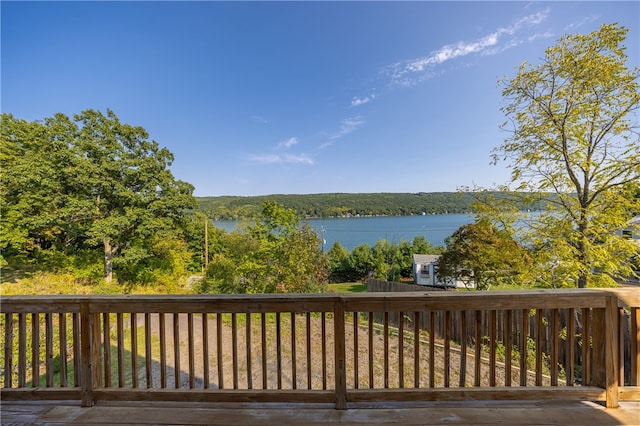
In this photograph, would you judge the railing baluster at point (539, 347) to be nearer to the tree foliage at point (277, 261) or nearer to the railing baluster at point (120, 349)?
the railing baluster at point (120, 349)

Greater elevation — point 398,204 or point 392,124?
point 392,124

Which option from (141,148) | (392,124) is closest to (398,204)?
(392,124)

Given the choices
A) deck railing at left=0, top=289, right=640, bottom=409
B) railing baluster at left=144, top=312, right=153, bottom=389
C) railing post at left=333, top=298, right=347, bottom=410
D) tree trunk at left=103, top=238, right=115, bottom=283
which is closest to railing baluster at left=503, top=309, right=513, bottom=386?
deck railing at left=0, top=289, right=640, bottom=409

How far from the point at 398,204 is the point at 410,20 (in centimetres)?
2446

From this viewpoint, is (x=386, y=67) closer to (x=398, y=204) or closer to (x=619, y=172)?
(x=619, y=172)

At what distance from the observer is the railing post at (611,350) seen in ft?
5.08

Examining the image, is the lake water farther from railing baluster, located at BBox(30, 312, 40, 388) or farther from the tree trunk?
railing baluster, located at BBox(30, 312, 40, 388)

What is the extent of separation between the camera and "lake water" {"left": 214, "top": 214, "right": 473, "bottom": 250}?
83.2 ft

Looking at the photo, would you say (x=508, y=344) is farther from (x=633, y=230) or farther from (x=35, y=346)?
(x=633, y=230)

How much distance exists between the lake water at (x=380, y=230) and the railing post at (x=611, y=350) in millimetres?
20892

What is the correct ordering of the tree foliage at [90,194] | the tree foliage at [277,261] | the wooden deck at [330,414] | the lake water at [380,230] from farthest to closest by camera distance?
the lake water at [380,230]
the tree foliage at [90,194]
the tree foliage at [277,261]
the wooden deck at [330,414]

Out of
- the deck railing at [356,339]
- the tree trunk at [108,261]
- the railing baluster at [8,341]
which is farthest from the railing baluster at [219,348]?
the tree trunk at [108,261]

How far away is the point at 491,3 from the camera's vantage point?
4691mm

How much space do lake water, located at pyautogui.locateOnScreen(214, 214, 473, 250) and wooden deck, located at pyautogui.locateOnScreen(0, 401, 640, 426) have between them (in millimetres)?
21070
